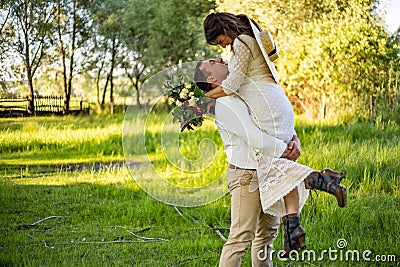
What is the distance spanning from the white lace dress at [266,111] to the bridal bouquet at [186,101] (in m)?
0.18

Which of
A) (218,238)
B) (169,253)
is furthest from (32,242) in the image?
(218,238)

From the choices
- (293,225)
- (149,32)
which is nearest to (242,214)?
(293,225)

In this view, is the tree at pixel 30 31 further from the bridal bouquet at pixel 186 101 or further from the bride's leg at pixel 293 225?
the bride's leg at pixel 293 225

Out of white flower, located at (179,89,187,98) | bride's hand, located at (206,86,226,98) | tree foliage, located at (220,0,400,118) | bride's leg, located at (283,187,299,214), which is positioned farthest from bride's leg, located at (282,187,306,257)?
tree foliage, located at (220,0,400,118)

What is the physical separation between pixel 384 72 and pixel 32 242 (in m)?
3.48

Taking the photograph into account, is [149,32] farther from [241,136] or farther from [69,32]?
[241,136]

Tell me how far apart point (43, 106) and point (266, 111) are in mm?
1992

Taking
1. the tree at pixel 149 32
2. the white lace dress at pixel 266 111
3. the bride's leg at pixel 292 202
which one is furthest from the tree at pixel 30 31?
the bride's leg at pixel 292 202

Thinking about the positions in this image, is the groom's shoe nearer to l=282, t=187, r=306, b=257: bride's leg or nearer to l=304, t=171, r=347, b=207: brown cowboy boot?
l=282, t=187, r=306, b=257: bride's leg

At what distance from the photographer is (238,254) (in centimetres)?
179

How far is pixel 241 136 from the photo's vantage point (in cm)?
175

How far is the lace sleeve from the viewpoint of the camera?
178cm

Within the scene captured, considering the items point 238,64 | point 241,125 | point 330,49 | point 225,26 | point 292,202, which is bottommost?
point 292,202

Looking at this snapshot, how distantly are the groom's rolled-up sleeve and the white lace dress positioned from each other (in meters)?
0.03
